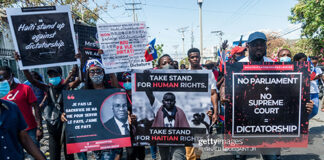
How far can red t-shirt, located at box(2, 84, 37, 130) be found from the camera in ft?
10.8

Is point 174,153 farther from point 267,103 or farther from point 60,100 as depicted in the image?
point 60,100

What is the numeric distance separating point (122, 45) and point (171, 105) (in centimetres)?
121

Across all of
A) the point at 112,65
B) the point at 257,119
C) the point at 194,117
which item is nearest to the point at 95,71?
the point at 112,65

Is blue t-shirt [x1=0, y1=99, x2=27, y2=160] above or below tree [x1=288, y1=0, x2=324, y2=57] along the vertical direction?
below

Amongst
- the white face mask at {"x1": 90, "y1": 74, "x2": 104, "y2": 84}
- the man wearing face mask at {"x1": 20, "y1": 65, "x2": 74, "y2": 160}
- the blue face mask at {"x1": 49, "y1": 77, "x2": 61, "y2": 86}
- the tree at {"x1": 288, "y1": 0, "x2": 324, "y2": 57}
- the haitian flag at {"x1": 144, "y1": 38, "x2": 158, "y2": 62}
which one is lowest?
the man wearing face mask at {"x1": 20, "y1": 65, "x2": 74, "y2": 160}

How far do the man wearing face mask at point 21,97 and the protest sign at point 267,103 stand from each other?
116 inches

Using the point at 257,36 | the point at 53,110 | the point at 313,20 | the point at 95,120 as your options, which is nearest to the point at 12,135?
the point at 95,120

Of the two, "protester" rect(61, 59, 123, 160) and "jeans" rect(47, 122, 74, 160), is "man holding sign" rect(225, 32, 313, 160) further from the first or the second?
"jeans" rect(47, 122, 74, 160)

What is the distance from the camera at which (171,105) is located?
2.75m

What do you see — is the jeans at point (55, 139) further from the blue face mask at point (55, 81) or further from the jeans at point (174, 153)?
the jeans at point (174, 153)

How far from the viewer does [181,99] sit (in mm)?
2742

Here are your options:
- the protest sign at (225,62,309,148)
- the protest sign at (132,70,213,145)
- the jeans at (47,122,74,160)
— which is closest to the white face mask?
the protest sign at (132,70,213,145)

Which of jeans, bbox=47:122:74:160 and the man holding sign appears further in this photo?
jeans, bbox=47:122:74:160

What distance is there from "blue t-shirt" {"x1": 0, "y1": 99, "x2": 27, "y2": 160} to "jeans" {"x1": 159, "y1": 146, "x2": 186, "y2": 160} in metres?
1.68
